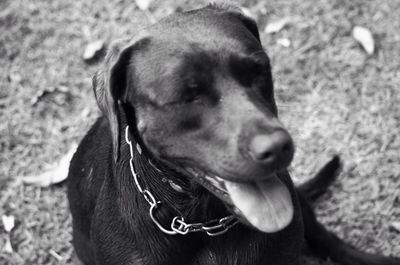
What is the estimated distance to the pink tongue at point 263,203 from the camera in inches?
110

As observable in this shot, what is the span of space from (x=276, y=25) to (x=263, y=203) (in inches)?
110

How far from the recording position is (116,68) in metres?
2.92

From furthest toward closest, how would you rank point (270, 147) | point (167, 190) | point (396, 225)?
point (396, 225) → point (167, 190) → point (270, 147)

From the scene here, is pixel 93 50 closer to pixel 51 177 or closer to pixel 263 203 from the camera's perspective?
pixel 51 177

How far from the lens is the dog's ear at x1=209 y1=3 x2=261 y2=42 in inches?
122

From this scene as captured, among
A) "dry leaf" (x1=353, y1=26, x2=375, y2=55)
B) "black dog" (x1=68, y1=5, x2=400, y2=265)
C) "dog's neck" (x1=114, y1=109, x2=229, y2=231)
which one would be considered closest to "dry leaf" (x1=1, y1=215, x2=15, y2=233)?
"black dog" (x1=68, y1=5, x2=400, y2=265)

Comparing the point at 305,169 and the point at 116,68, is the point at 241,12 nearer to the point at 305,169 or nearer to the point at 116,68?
the point at 116,68

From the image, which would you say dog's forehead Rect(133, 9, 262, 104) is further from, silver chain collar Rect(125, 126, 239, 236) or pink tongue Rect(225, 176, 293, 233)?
pink tongue Rect(225, 176, 293, 233)

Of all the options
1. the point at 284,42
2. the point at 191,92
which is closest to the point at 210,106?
the point at 191,92

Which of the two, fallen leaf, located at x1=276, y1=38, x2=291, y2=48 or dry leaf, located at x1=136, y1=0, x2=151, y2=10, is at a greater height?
dry leaf, located at x1=136, y1=0, x2=151, y2=10

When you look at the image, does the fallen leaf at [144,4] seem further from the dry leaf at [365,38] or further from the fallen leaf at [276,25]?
the dry leaf at [365,38]

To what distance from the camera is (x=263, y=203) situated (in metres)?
2.84

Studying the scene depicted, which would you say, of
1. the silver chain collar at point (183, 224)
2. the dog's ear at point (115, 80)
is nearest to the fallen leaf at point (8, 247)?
the silver chain collar at point (183, 224)

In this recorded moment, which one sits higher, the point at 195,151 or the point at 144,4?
the point at 195,151
